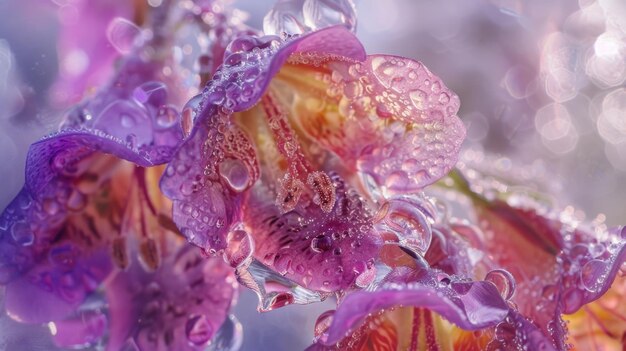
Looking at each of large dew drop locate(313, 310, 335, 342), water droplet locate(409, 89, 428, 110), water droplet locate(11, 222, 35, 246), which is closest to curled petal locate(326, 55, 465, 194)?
water droplet locate(409, 89, 428, 110)

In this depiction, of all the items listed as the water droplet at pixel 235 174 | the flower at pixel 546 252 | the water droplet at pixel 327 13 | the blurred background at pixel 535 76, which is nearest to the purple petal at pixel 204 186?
the water droplet at pixel 235 174

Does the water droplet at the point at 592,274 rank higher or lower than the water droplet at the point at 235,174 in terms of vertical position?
lower

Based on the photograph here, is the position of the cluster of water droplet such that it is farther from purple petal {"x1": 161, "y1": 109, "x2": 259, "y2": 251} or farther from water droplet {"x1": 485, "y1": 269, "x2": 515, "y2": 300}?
water droplet {"x1": 485, "y1": 269, "x2": 515, "y2": 300}

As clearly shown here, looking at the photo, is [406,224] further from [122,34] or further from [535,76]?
[535,76]

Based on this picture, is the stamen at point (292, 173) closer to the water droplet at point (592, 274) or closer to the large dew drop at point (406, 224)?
the large dew drop at point (406, 224)

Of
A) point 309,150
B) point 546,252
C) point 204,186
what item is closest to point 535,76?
point 546,252

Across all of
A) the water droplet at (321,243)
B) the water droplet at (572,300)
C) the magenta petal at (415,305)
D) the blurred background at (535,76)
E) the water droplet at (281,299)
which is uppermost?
the magenta petal at (415,305)

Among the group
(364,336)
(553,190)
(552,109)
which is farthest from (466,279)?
(552,109)
